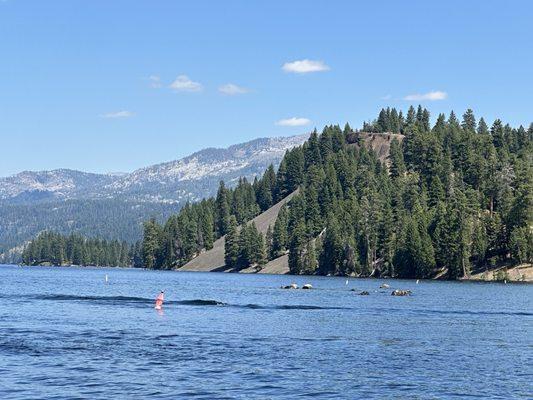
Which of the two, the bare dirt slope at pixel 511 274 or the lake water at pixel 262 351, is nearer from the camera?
the lake water at pixel 262 351

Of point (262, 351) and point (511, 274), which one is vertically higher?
point (511, 274)

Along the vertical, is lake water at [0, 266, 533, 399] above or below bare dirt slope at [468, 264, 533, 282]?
below

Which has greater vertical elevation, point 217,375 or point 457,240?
point 457,240

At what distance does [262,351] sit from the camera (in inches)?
2333

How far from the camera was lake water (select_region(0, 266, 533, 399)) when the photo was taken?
44906 mm

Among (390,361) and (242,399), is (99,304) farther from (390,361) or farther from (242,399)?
(242,399)

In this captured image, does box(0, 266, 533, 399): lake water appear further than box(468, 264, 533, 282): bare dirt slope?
No

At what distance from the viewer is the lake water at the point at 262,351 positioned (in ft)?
147

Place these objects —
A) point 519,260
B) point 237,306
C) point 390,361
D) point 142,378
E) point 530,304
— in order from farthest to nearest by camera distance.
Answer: point 519,260
point 530,304
point 237,306
point 390,361
point 142,378

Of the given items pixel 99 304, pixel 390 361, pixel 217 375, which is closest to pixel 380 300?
pixel 99 304

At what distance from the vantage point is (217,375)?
4847 cm

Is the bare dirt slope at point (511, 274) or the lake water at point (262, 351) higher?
the bare dirt slope at point (511, 274)

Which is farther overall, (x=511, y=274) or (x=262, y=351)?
(x=511, y=274)

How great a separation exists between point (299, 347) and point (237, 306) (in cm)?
4244
